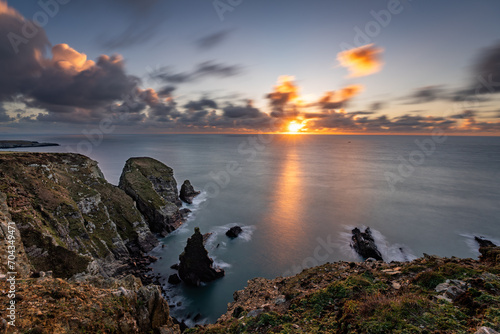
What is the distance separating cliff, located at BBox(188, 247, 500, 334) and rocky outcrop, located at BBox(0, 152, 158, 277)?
78.9 feet

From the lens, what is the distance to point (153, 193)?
204 ft

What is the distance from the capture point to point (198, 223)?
6375 cm

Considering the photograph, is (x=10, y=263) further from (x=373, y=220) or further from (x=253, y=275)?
(x=373, y=220)

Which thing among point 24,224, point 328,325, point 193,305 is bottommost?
point 193,305

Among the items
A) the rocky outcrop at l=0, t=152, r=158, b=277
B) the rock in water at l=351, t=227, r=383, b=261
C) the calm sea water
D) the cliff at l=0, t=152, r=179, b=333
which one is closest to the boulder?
the calm sea water

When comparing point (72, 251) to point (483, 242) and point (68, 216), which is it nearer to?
point (68, 216)

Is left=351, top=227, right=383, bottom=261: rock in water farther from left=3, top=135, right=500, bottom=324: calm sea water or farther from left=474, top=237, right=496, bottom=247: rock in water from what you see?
left=474, top=237, right=496, bottom=247: rock in water

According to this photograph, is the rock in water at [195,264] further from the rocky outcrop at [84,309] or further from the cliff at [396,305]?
the rocky outcrop at [84,309]

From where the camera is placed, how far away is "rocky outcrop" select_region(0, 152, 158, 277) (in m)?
25.7

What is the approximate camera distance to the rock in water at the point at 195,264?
3835cm

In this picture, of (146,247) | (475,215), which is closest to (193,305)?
(146,247)

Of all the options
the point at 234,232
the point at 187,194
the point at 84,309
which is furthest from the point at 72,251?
the point at 187,194

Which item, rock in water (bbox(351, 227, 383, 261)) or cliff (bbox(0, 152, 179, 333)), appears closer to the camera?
cliff (bbox(0, 152, 179, 333))

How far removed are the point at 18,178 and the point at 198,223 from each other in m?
40.3
